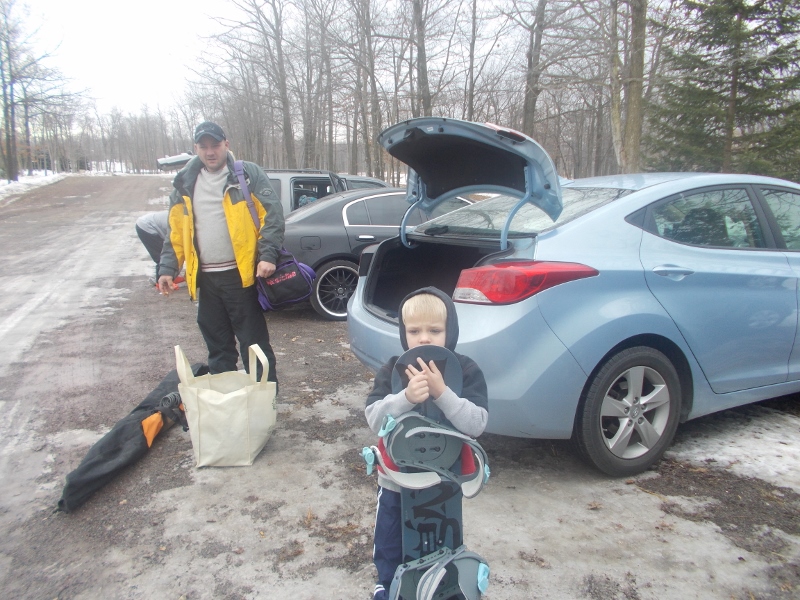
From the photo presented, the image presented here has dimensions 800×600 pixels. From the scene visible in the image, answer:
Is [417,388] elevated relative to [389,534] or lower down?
elevated

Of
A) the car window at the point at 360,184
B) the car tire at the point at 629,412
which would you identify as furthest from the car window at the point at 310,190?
the car tire at the point at 629,412

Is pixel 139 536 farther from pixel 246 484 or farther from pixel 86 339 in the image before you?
pixel 86 339

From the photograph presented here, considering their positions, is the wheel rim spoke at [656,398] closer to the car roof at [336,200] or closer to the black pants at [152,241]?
the car roof at [336,200]

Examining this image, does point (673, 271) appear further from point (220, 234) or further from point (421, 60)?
point (421, 60)

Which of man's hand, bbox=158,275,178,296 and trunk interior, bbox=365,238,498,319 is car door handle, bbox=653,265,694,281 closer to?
trunk interior, bbox=365,238,498,319

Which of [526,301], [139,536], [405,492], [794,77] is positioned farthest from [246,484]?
[794,77]

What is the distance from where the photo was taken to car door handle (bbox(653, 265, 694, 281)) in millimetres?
3052

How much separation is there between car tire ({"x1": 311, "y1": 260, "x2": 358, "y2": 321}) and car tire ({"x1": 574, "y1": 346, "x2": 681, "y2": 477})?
4100 millimetres

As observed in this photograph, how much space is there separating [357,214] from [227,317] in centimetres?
316

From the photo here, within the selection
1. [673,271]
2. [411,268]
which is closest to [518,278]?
[673,271]

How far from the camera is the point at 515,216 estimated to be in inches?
136

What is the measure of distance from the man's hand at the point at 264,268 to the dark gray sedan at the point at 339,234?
9.15ft

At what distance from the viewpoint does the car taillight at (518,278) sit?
2773 mm

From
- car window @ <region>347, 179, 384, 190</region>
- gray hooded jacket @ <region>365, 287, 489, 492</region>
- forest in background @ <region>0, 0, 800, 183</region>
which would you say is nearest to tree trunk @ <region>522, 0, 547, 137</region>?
forest in background @ <region>0, 0, 800, 183</region>
